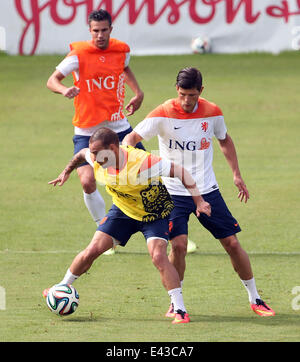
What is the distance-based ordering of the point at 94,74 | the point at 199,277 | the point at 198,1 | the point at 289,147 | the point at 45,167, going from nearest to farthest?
the point at 199,277 → the point at 94,74 → the point at 45,167 → the point at 289,147 → the point at 198,1

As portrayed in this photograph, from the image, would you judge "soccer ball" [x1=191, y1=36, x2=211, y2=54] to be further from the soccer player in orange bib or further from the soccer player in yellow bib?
the soccer player in yellow bib

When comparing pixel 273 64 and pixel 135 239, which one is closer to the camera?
pixel 135 239

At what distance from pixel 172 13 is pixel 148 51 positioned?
52.5 inches

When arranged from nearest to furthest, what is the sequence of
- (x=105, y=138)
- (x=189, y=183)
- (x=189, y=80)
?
(x=105, y=138) < (x=189, y=183) < (x=189, y=80)

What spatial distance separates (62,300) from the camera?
8812 mm

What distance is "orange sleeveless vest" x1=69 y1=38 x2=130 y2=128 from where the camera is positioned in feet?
39.0

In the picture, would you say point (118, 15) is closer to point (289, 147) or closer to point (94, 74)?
point (289, 147)

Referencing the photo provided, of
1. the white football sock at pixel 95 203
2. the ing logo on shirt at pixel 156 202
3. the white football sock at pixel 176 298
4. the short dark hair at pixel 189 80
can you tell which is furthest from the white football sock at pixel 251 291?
the white football sock at pixel 95 203

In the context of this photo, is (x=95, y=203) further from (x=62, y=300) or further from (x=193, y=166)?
(x=62, y=300)

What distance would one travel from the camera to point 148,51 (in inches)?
1010

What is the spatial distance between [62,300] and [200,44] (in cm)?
1725

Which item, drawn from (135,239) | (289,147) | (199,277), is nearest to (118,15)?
(289,147)

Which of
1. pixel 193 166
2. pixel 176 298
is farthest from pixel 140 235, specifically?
pixel 176 298

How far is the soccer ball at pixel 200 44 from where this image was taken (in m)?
25.2
